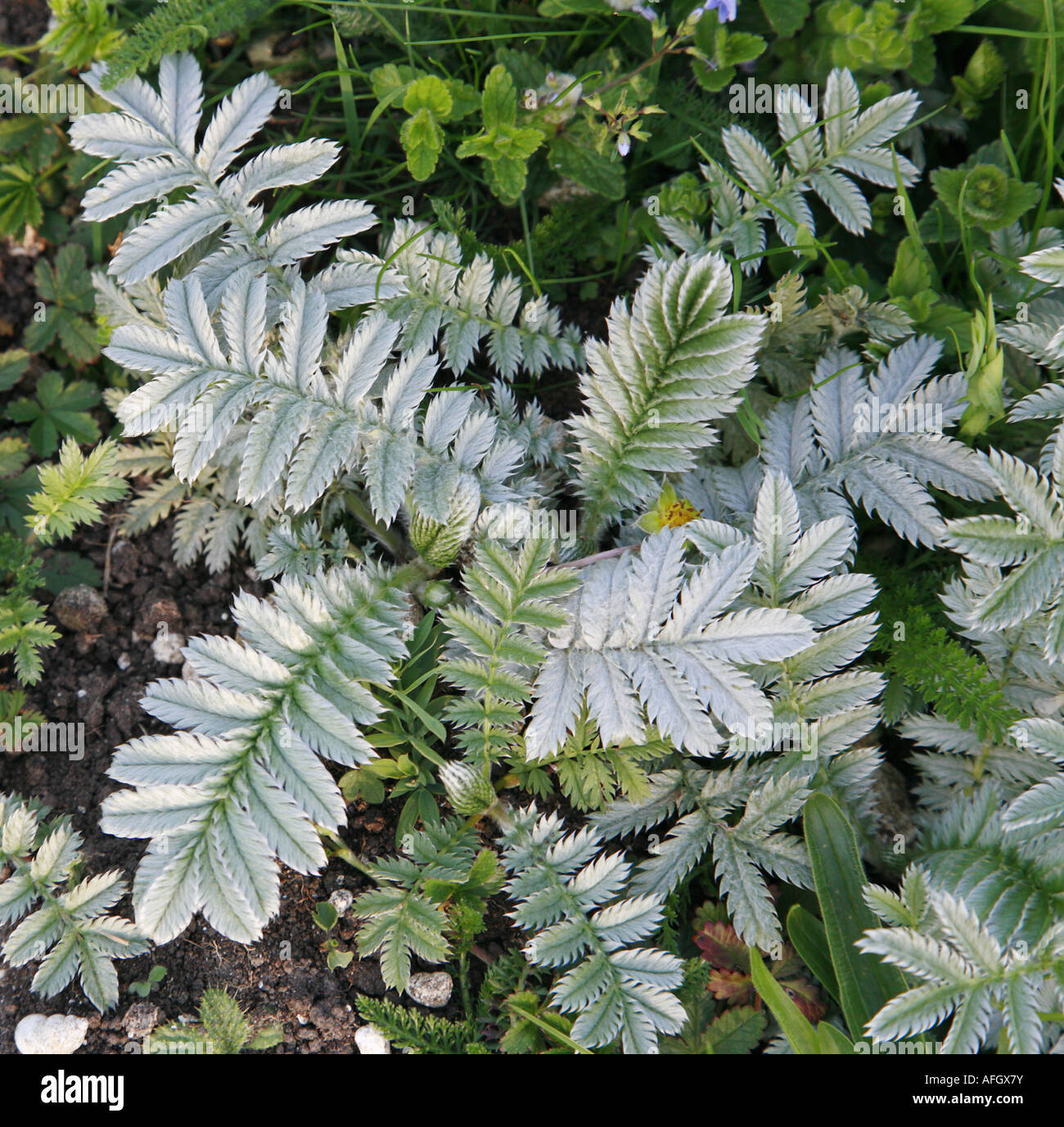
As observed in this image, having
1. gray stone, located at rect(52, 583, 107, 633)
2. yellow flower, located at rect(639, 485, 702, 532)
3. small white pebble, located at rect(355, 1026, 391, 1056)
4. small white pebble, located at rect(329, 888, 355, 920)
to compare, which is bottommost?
small white pebble, located at rect(355, 1026, 391, 1056)

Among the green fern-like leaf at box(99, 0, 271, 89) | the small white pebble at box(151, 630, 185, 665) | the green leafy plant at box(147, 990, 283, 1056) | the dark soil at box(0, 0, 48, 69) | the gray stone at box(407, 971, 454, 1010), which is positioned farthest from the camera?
the dark soil at box(0, 0, 48, 69)

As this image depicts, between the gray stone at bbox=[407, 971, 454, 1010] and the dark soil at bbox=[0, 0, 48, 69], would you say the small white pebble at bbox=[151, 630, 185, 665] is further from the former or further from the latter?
the dark soil at bbox=[0, 0, 48, 69]

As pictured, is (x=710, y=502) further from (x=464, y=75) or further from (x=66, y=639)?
(x=66, y=639)

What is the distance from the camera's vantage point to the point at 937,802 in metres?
2.31

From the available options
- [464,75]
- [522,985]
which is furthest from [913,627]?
[464,75]

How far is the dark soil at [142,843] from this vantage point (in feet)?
7.17

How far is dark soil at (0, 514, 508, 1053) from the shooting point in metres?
2.19

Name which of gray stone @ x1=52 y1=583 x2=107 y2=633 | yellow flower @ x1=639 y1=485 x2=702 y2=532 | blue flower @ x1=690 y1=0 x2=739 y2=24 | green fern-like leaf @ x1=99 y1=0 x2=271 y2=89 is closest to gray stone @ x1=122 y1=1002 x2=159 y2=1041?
gray stone @ x1=52 y1=583 x2=107 y2=633

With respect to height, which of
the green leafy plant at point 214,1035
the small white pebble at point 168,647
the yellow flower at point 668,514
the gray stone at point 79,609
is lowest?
the green leafy plant at point 214,1035

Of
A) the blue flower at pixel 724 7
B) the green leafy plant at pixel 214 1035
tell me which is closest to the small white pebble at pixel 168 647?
the green leafy plant at pixel 214 1035

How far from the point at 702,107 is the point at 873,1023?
247 centimetres

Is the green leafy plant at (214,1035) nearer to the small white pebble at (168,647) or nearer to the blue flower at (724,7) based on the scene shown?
the small white pebble at (168,647)

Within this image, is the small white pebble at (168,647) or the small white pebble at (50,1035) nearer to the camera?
the small white pebble at (50,1035)

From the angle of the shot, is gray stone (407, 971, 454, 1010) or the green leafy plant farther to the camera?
gray stone (407, 971, 454, 1010)
